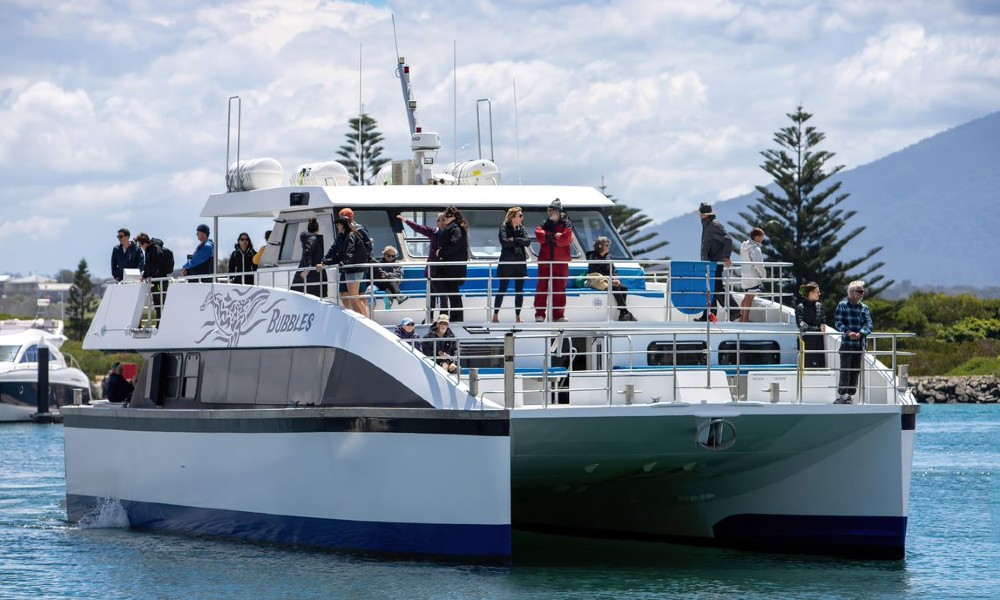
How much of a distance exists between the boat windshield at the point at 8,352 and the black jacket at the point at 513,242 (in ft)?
143

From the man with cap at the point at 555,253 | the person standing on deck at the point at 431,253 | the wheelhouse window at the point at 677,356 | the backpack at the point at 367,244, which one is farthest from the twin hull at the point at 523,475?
the backpack at the point at 367,244

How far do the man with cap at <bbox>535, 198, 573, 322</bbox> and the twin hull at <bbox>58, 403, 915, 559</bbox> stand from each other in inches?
66.0

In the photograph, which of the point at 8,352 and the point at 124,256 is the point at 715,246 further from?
the point at 8,352

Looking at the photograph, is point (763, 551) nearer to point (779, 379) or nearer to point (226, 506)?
point (779, 379)

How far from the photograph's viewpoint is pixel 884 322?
5947 centimetres

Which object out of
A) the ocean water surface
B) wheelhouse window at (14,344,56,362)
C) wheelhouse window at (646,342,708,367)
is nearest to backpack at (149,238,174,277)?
the ocean water surface

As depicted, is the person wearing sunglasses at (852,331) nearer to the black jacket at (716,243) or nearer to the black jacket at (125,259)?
the black jacket at (716,243)

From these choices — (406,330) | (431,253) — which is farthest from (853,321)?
(406,330)

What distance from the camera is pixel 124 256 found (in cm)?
2070

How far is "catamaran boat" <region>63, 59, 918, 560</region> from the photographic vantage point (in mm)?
14227

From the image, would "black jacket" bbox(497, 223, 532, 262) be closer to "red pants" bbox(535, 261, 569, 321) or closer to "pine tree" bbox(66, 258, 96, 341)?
"red pants" bbox(535, 261, 569, 321)

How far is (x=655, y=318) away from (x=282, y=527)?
4333mm

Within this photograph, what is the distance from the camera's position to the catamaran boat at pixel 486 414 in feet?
46.7

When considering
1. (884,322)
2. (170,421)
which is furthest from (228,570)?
(884,322)
